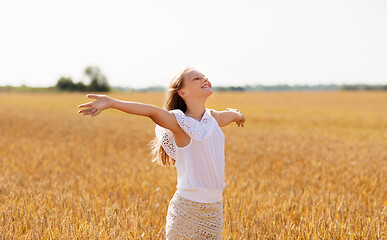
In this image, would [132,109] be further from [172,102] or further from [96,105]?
[172,102]

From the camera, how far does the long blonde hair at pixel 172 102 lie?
2682mm

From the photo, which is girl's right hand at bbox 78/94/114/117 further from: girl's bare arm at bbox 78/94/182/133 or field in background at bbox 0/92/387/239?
field in background at bbox 0/92/387/239

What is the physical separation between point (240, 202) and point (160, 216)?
93 centimetres

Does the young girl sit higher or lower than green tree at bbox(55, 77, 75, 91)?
lower

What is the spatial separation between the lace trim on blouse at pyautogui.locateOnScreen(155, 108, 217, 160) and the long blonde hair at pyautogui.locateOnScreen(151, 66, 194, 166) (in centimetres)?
16

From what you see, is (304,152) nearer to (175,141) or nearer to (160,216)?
(160,216)

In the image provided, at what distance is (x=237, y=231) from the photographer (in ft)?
11.2

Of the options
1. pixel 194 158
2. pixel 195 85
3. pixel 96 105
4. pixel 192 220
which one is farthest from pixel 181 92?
pixel 192 220

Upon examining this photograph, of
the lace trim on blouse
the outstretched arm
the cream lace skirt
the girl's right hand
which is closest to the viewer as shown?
the girl's right hand

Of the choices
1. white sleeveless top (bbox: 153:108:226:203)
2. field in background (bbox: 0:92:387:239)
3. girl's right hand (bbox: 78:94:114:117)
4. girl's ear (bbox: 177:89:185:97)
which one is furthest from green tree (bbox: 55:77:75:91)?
girl's right hand (bbox: 78:94:114:117)

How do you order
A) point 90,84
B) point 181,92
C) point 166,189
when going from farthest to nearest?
point 90,84
point 166,189
point 181,92

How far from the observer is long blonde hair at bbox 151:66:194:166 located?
8.80ft

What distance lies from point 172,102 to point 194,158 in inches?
18.7

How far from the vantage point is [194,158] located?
2527 millimetres
